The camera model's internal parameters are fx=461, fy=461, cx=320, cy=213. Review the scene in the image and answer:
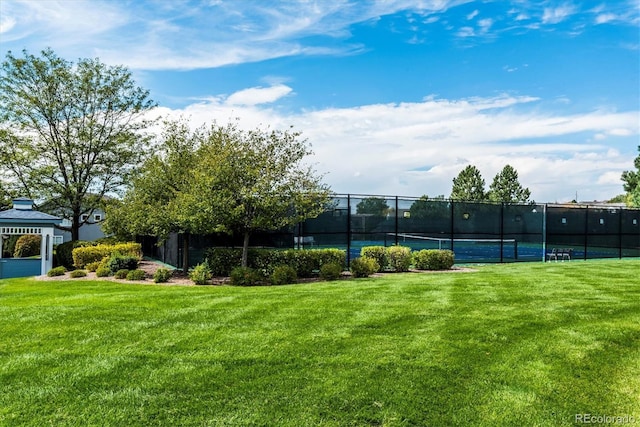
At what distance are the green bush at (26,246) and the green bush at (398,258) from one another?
18.0 metres

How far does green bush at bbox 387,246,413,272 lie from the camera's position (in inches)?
526

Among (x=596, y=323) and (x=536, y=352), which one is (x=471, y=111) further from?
(x=536, y=352)

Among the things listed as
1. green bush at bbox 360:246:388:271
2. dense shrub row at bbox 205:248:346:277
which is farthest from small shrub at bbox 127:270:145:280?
green bush at bbox 360:246:388:271

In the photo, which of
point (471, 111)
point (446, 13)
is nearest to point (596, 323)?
point (446, 13)

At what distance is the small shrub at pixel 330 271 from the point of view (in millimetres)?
11586

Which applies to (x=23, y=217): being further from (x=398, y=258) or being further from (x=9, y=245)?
(x=398, y=258)

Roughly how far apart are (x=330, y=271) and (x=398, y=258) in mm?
2692

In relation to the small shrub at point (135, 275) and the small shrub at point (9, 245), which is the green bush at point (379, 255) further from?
the small shrub at point (9, 245)

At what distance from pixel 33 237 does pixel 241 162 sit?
16192 millimetres

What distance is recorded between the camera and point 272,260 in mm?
12375

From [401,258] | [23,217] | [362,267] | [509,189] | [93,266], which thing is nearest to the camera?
[362,267]

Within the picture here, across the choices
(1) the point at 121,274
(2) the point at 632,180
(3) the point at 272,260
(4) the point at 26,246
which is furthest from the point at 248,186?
(2) the point at 632,180

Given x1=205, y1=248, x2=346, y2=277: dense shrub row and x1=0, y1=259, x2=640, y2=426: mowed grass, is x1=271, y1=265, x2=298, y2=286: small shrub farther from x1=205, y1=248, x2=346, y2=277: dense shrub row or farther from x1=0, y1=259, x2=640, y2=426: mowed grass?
x1=0, y1=259, x2=640, y2=426: mowed grass

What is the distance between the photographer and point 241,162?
37.8ft
